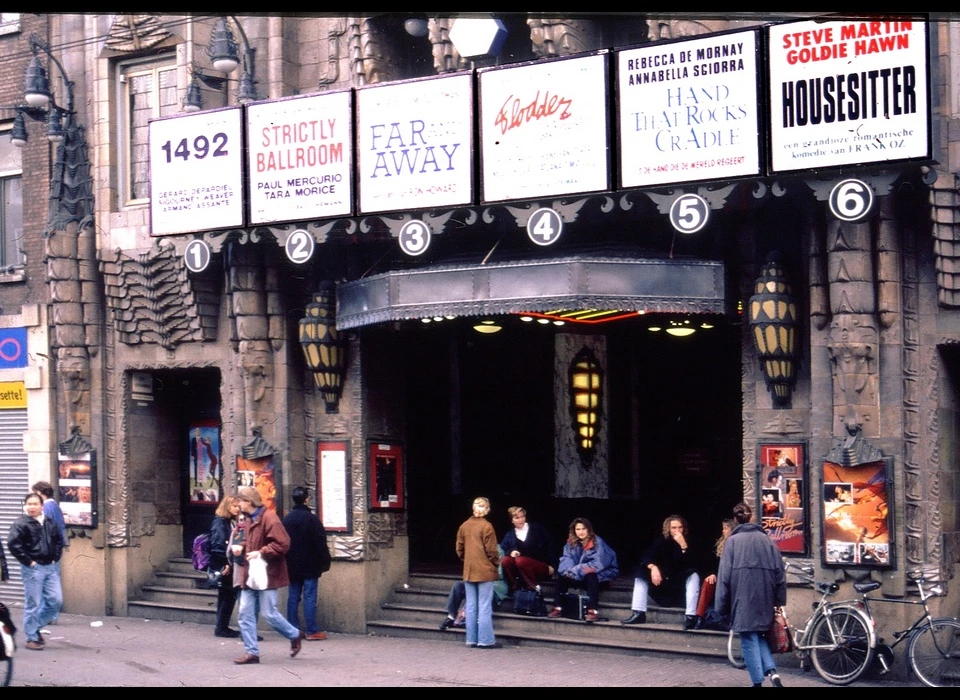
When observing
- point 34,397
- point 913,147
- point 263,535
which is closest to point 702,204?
point 913,147

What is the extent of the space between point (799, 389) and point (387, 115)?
5.43m

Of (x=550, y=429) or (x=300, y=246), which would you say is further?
(x=550, y=429)

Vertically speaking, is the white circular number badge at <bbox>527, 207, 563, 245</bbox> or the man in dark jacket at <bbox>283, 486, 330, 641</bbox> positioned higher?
the white circular number badge at <bbox>527, 207, 563, 245</bbox>

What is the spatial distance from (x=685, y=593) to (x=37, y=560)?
7076 mm

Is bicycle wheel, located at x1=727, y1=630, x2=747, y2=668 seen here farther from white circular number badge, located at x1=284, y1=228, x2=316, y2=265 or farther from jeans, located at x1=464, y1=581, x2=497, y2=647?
white circular number badge, located at x1=284, y1=228, x2=316, y2=265

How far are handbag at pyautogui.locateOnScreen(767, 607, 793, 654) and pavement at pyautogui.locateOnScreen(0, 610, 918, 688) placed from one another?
23.0 inches

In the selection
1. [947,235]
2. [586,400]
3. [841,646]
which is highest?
[947,235]

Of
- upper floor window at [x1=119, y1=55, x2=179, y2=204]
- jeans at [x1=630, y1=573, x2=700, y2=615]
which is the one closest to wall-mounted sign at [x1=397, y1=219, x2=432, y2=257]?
jeans at [x1=630, y1=573, x2=700, y2=615]

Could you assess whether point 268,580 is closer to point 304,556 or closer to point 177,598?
point 304,556

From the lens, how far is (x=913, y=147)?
1357 cm

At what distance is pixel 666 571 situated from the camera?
16.3 m

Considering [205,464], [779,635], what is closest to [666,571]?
[779,635]

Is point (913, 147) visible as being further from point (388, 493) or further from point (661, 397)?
point (388, 493)

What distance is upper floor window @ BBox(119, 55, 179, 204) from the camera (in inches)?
790
